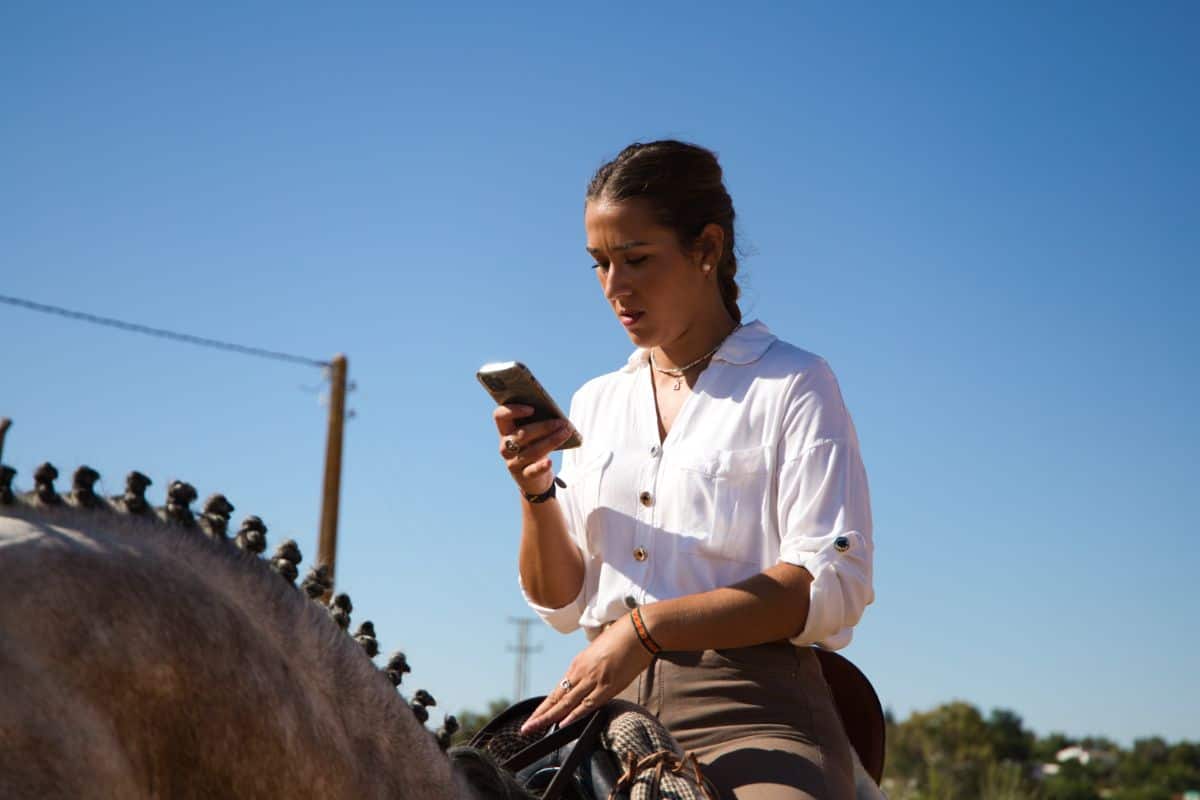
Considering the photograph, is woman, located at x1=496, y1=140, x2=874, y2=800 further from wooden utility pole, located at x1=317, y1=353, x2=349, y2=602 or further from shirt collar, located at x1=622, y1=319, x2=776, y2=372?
wooden utility pole, located at x1=317, y1=353, x2=349, y2=602

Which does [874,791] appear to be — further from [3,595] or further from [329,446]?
[329,446]

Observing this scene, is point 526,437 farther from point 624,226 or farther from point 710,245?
point 710,245

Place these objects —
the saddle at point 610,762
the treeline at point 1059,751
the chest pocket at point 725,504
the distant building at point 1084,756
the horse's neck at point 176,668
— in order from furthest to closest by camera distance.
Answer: the distant building at point 1084,756, the treeline at point 1059,751, the chest pocket at point 725,504, the saddle at point 610,762, the horse's neck at point 176,668

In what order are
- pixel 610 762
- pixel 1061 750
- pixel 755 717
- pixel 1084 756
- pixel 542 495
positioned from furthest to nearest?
pixel 1061 750 < pixel 1084 756 < pixel 542 495 < pixel 755 717 < pixel 610 762

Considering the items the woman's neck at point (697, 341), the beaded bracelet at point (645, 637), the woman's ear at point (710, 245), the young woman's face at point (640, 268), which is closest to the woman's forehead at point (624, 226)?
the young woman's face at point (640, 268)

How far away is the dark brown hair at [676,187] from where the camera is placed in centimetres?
304

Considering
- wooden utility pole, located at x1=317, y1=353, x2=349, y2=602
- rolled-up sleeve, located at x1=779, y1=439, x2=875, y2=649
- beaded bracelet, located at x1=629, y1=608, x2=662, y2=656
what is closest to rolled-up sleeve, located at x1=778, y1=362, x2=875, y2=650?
rolled-up sleeve, located at x1=779, y1=439, x2=875, y2=649

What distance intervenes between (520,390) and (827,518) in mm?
717

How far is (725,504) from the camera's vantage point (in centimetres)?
287

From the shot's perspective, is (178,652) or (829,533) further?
(829,533)

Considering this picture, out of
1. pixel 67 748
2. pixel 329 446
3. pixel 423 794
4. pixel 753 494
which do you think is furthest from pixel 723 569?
pixel 329 446

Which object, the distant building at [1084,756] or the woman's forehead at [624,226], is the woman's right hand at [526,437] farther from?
the distant building at [1084,756]

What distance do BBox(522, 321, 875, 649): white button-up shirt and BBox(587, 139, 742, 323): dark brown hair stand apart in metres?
0.28

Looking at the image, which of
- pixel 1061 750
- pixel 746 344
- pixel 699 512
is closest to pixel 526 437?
pixel 699 512
